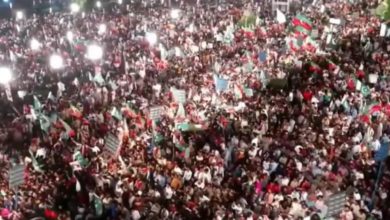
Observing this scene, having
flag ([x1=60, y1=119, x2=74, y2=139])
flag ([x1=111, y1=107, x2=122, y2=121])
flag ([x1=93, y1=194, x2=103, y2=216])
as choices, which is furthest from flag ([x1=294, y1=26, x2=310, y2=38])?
flag ([x1=93, y1=194, x2=103, y2=216])

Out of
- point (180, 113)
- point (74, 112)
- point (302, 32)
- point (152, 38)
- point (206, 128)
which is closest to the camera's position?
point (206, 128)

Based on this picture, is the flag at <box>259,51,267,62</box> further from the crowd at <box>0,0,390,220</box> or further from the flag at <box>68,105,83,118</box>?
the flag at <box>68,105,83,118</box>

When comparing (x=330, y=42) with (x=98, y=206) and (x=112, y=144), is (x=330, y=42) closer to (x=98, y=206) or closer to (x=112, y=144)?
(x=112, y=144)

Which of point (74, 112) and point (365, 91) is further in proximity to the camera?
point (365, 91)

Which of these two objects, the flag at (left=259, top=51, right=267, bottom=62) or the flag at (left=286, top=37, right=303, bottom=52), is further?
the flag at (left=286, top=37, right=303, bottom=52)

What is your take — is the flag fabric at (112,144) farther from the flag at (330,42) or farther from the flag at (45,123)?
the flag at (330,42)

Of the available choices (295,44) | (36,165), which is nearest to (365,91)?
(295,44)

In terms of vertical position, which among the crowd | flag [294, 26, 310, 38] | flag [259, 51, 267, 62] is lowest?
the crowd

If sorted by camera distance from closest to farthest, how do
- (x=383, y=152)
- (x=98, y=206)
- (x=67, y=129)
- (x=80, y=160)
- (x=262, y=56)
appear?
(x=98, y=206), (x=383, y=152), (x=80, y=160), (x=67, y=129), (x=262, y=56)

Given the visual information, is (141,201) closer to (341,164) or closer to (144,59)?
(341,164)
